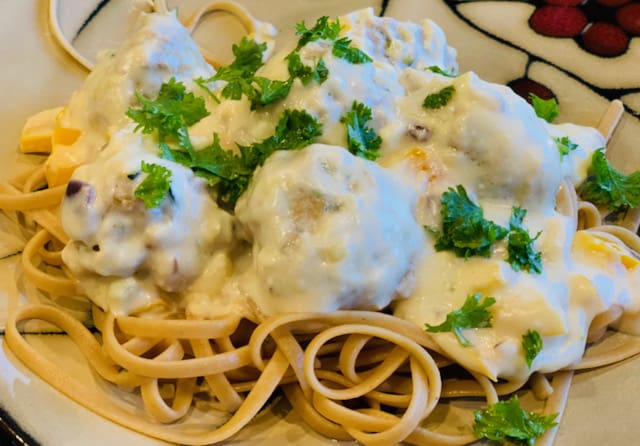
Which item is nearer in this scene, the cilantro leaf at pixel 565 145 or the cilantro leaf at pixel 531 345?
the cilantro leaf at pixel 531 345

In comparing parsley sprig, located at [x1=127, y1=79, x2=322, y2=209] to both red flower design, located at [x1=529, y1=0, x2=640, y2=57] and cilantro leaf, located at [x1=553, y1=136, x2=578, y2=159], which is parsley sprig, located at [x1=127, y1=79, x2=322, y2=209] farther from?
red flower design, located at [x1=529, y1=0, x2=640, y2=57]

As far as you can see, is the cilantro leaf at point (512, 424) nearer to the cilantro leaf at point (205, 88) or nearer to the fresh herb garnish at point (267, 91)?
the fresh herb garnish at point (267, 91)

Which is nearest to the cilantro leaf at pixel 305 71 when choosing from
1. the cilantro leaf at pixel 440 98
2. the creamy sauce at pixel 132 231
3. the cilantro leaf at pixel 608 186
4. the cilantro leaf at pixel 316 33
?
the cilantro leaf at pixel 316 33

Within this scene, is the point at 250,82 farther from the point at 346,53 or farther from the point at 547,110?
the point at 547,110

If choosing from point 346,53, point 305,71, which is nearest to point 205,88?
point 305,71

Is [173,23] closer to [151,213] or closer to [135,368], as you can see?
[151,213]

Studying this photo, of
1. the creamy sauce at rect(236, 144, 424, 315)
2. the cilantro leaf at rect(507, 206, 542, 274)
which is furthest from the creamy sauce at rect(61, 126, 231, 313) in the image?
the cilantro leaf at rect(507, 206, 542, 274)
